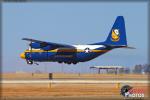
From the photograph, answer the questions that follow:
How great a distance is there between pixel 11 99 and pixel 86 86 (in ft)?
63.9

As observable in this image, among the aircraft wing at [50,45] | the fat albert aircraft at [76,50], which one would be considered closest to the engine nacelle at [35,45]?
the fat albert aircraft at [76,50]

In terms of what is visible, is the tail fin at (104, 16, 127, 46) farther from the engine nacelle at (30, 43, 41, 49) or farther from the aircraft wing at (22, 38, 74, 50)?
the engine nacelle at (30, 43, 41, 49)

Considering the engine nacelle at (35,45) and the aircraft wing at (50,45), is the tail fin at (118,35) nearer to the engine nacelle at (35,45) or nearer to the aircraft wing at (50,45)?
the aircraft wing at (50,45)

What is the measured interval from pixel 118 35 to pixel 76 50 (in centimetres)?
929

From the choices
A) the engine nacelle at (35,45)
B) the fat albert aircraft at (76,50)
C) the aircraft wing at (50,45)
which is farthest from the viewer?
the aircraft wing at (50,45)

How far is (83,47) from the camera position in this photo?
276 ft

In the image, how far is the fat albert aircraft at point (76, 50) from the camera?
3167 inches

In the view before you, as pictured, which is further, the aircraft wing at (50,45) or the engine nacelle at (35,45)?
the aircraft wing at (50,45)

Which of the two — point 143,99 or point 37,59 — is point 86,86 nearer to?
point 143,99

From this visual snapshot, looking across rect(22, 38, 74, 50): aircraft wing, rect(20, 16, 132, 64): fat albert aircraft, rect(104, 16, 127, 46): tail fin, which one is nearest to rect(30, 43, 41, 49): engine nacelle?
rect(20, 16, 132, 64): fat albert aircraft

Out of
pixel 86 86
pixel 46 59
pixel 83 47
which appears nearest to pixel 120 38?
pixel 83 47

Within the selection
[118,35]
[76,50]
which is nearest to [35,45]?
[76,50]

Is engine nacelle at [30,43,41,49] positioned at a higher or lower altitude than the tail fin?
lower

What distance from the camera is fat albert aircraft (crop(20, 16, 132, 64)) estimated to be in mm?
80438
